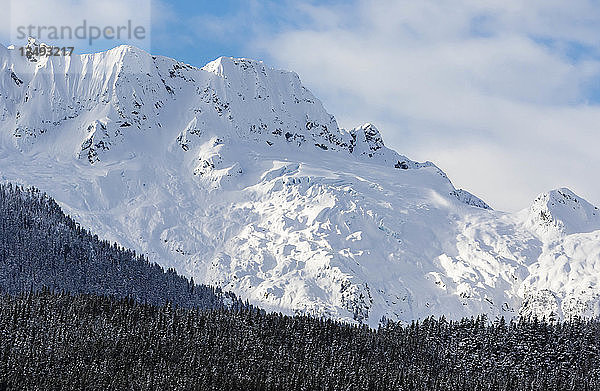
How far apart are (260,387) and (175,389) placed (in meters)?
18.1

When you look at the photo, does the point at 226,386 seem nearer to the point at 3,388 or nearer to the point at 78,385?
the point at 78,385

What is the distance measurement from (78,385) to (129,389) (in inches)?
442

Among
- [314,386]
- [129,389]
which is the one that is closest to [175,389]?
[129,389]

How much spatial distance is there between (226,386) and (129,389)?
2092cm

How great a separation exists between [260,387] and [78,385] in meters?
38.9

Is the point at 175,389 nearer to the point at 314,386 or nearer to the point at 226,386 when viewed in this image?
the point at 226,386

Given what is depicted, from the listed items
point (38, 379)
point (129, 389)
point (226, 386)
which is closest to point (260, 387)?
point (226, 386)

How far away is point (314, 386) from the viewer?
197 m

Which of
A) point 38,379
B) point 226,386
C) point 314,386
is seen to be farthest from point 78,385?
point 314,386

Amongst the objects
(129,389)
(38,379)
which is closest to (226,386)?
(129,389)

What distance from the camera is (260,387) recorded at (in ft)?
634

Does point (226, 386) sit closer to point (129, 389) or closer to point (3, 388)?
point (129, 389)

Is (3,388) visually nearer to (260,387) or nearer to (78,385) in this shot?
(78,385)

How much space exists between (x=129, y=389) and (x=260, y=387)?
1095 inches
